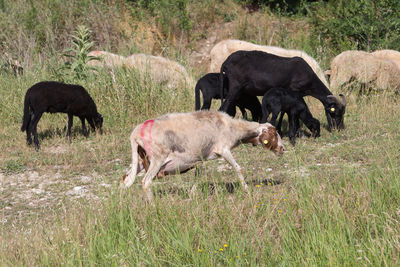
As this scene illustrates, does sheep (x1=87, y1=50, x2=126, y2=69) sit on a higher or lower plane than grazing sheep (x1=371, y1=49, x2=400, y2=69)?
lower

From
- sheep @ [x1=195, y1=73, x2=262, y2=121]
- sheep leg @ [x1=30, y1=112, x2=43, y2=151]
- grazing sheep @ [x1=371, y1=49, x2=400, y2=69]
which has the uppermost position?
grazing sheep @ [x1=371, y1=49, x2=400, y2=69]

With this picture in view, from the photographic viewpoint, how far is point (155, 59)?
12516 millimetres

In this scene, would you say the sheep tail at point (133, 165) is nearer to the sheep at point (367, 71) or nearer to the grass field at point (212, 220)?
the grass field at point (212, 220)

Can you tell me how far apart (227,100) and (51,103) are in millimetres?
3073

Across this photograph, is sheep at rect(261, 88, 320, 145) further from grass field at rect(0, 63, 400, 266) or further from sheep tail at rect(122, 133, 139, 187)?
sheep tail at rect(122, 133, 139, 187)

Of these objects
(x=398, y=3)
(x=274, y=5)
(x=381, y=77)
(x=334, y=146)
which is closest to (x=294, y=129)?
(x=334, y=146)

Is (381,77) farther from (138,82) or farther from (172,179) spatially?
(172,179)

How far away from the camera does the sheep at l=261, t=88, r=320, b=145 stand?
352 inches

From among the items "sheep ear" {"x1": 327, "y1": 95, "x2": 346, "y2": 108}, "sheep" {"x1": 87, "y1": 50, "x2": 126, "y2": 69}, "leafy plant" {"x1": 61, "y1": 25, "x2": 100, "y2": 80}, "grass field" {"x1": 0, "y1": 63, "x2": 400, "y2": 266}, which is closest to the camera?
"grass field" {"x1": 0, "y1": 63, "x2": 400, "y2": 266}

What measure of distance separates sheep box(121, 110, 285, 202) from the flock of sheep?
11 mm

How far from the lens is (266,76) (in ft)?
31.4

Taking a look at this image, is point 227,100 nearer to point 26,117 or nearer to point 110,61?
point 26,117

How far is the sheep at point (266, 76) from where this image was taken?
959 cm

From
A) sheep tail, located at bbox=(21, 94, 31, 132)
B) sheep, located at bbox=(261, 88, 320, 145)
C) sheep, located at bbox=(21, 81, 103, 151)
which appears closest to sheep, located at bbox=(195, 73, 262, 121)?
sheep, located at bbox=(261, 88, 320, 145)
